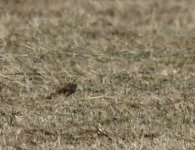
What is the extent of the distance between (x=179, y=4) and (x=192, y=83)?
337 cm

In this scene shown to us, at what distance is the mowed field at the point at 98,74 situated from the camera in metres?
4.74

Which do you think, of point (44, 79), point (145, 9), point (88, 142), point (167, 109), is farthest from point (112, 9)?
point (88, 142)

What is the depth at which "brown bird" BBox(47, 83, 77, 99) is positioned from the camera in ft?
18.3

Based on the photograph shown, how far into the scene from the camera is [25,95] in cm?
555

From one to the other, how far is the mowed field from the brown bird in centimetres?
5

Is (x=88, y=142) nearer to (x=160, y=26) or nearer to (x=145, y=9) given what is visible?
(x=160, y=26)

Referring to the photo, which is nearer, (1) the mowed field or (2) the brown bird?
(1) the mowed field

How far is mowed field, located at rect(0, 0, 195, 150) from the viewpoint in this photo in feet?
15.6

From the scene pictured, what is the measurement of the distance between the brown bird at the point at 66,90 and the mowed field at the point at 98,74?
51 mm

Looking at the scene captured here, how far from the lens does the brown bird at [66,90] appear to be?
5570 mm

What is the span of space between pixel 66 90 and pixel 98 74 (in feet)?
1.76

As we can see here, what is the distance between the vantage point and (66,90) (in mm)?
5648

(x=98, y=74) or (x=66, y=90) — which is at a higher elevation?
(x=98, y=74)

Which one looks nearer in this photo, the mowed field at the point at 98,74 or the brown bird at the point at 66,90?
the mowed field at the point at 98,74
